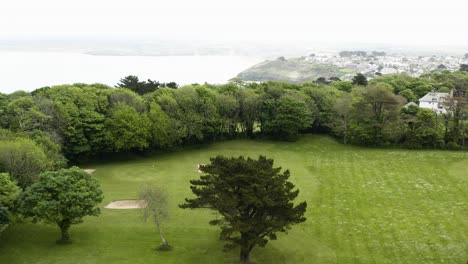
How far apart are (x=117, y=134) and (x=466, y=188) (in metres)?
38.3

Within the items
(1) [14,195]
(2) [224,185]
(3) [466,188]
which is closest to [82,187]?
(1) [14,195]

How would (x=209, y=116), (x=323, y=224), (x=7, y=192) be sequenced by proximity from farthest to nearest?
(x=209, y=116), (x=323, y=224), (x=7, y=192)

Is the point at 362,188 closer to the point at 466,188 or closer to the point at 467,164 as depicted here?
the point at 466,188

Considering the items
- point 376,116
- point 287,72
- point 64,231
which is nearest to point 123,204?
point 64,231

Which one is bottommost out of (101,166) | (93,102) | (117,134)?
(101,166)

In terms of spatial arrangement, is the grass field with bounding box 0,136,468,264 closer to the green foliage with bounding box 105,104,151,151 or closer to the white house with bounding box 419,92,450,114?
the green foliage with bounding box 105,104,151,151

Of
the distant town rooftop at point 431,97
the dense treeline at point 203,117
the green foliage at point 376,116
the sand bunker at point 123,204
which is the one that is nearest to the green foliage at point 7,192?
the sand bunker at point 123,204

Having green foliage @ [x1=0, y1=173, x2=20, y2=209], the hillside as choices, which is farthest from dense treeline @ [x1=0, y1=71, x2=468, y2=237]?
the hillside

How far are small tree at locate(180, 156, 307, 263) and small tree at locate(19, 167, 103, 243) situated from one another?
8176mm

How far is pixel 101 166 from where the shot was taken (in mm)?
50719

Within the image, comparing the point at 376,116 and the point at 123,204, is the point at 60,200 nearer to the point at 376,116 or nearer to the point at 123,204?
the point at 123,204

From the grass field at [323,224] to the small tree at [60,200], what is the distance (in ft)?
6.83

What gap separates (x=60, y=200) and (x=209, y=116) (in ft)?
104

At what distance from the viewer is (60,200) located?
2809 centimetres
